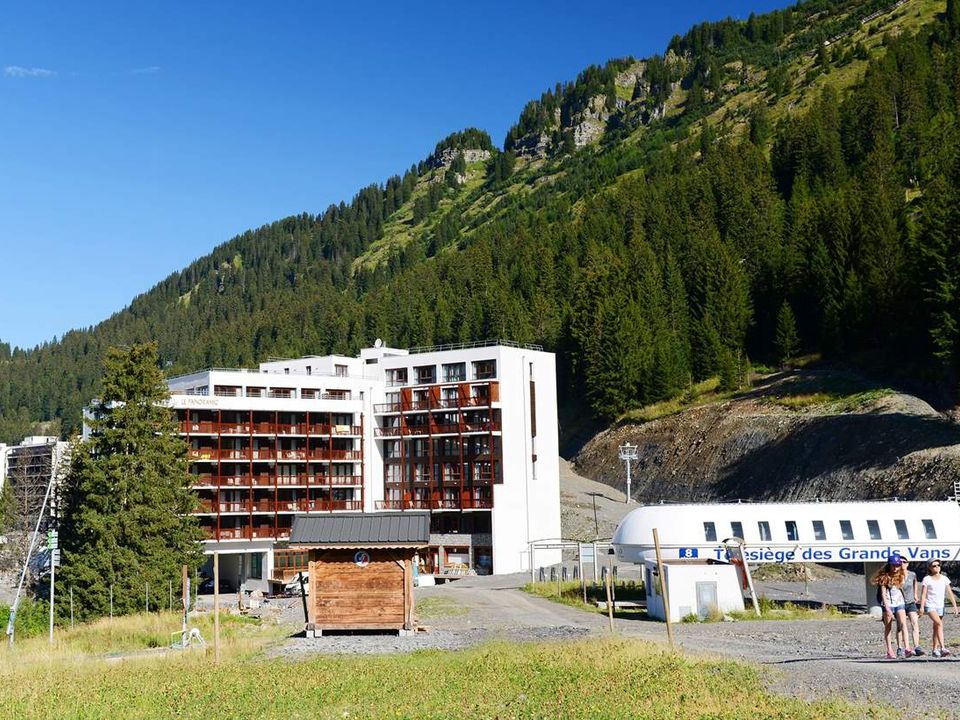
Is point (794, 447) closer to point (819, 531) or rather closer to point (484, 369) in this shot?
point (484, 369)

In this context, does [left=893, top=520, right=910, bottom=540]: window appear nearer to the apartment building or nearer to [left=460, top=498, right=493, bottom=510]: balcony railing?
the apartment building

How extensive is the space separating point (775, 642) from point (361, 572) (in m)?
14.7

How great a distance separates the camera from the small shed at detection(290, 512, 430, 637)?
121 ft

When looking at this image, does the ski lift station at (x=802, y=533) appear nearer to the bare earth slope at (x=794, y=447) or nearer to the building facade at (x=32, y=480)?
the bare earth slope at (x=794, y=447)

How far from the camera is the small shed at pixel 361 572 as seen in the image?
36875 mm

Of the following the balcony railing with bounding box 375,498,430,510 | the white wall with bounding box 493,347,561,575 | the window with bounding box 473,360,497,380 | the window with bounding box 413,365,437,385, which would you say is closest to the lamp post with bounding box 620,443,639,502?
the white wall with bounding box 493,347,561,575

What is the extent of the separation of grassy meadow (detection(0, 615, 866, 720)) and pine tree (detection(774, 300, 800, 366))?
82.4 metres

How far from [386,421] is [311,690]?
7109cm

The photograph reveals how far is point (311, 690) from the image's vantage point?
22.6 meters

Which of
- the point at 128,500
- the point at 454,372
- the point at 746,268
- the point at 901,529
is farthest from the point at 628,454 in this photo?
the point at 901,529

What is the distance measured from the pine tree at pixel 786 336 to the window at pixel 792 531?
202 feet

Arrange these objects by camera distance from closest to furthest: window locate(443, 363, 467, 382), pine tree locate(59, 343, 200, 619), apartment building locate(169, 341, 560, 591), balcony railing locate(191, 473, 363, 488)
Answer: pine tree locate(59, 343, 200, 619) → apartment building locate(169, 341, 560, 591) → balcony railing locate(191, 473, 363, 488) → window locate(443, 363, 467, 382)

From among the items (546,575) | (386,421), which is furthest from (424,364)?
(546,575)

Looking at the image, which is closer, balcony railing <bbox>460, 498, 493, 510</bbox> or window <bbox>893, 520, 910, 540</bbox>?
window <bbox>893, 520, 910, 540</bbox>
